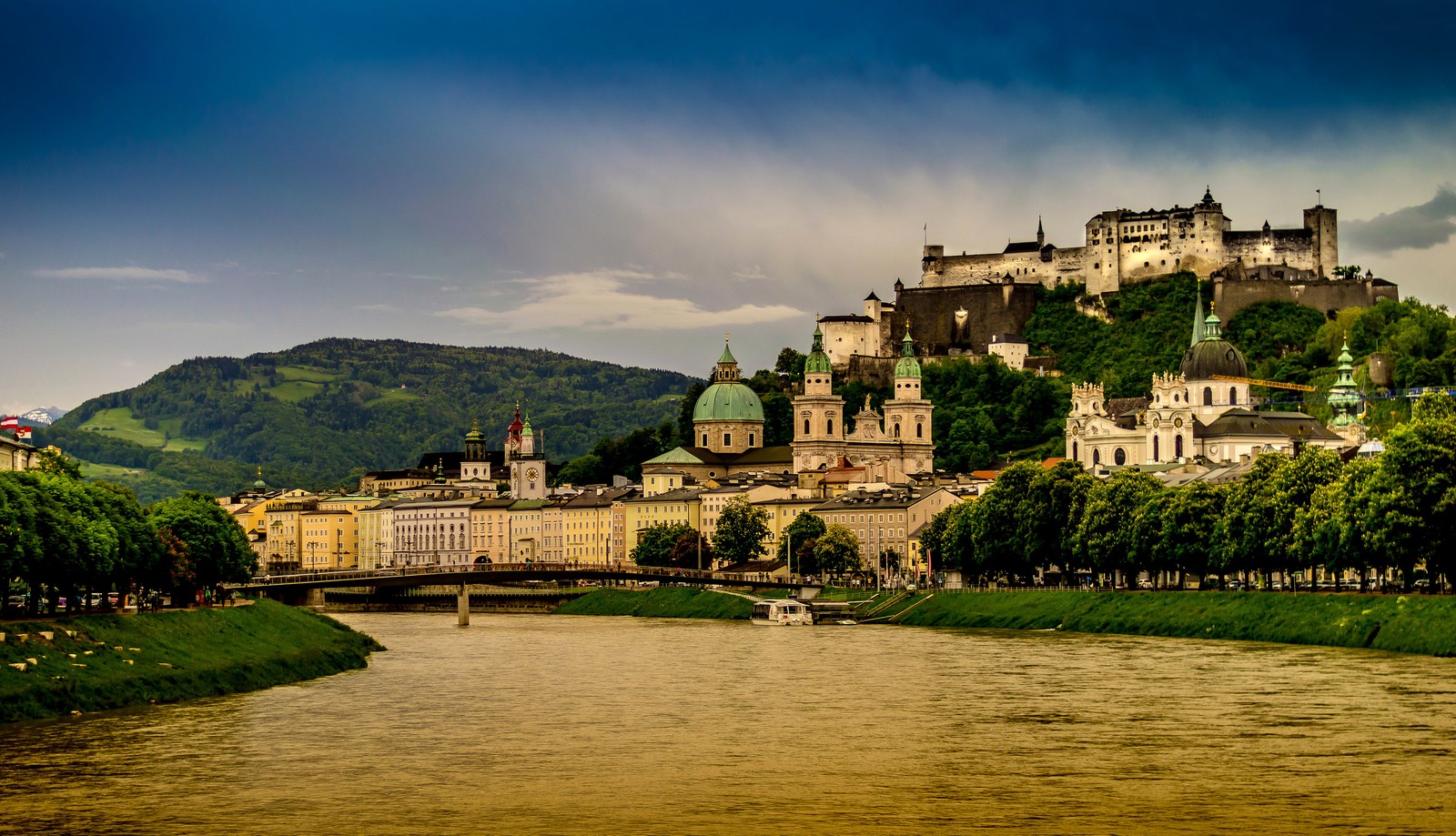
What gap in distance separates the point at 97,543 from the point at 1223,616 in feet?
115

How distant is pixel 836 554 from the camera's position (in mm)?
114688

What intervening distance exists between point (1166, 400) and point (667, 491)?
34364 millimetres

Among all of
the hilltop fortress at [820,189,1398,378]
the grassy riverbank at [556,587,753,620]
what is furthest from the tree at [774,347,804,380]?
the grassy riverbank at [556,587,753,620]

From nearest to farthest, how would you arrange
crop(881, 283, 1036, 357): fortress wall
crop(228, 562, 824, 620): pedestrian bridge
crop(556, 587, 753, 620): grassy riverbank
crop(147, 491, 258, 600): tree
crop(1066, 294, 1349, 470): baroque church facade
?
crop(147, 491, 258, 600): tree
crop(228, 562, 824, 620): pedestrian bridge
crop(556, 587, 753, 620): grassy riverbank
crop(1066, 294, 1349, 470): baroque church facade
crop(881, 283, 1036, 357): fortress wall

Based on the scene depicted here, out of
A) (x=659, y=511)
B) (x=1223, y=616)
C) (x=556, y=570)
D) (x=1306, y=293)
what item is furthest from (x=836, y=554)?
(x=1306, y=293)

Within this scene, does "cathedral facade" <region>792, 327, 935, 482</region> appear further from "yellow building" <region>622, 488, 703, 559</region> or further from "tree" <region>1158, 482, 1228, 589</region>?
"tree" <region>1158, 482, 1228, 589</region>

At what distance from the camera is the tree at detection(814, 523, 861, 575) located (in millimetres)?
114750

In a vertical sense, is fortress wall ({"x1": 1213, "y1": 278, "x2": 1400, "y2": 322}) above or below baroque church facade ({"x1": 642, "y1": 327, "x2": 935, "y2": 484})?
above

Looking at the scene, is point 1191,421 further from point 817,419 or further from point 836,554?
point 817,419

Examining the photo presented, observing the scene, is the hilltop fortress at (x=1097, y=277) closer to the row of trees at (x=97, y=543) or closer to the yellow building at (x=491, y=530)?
the yellow building at (x=491, y=530)

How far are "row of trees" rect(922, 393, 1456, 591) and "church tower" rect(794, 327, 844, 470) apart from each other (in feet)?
188

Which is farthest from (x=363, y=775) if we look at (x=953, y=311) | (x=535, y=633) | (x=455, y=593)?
(x=953, y=311)

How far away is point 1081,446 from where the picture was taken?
469ft

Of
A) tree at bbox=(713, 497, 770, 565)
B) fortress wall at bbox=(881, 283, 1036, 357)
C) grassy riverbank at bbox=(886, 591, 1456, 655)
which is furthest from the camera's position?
fortress wall at bbox=(881, 283, 1036, 357)
